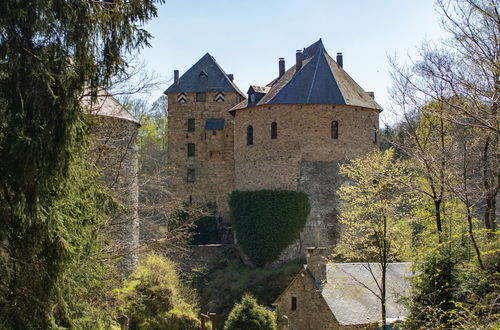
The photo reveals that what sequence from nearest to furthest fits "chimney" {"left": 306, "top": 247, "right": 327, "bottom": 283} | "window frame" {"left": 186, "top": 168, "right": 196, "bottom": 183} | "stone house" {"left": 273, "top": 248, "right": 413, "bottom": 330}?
"stone house" {"left": 273, "top": 248, "right": 413, "bottom": 330} < "chimney" {"left": 306, "top": 247, "right": 327, "bottom": 283} < "window frame" {"left": 186, "top": 168, "right": 196, "bottom": 183}

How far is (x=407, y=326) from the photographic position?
12.6m

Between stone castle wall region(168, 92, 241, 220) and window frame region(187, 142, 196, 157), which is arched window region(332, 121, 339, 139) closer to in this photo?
stone castle wall region(168, 92, 241, 220)

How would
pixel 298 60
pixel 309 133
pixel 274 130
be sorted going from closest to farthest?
pixel 309 133, pixel 274 130, pixel 298 60

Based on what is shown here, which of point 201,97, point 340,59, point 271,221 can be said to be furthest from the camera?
point 201,97

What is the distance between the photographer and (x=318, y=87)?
32.0m

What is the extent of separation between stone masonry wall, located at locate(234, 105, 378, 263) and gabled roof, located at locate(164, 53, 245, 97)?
684 centimetres

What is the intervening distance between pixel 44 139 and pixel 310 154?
23.2 metres

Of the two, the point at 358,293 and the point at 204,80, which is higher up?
the point at 204,80

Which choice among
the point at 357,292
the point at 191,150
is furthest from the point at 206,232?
the point at 357,292

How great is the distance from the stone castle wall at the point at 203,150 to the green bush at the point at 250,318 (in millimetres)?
16782

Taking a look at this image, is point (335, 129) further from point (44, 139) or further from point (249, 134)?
point (44, 139)

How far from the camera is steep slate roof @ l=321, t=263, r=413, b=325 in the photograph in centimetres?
1884

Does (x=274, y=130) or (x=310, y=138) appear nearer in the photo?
(x=310, y=138)

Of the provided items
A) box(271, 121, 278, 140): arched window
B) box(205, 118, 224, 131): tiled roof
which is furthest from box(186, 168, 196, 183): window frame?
box(271, 121, 278, 140): arched window
